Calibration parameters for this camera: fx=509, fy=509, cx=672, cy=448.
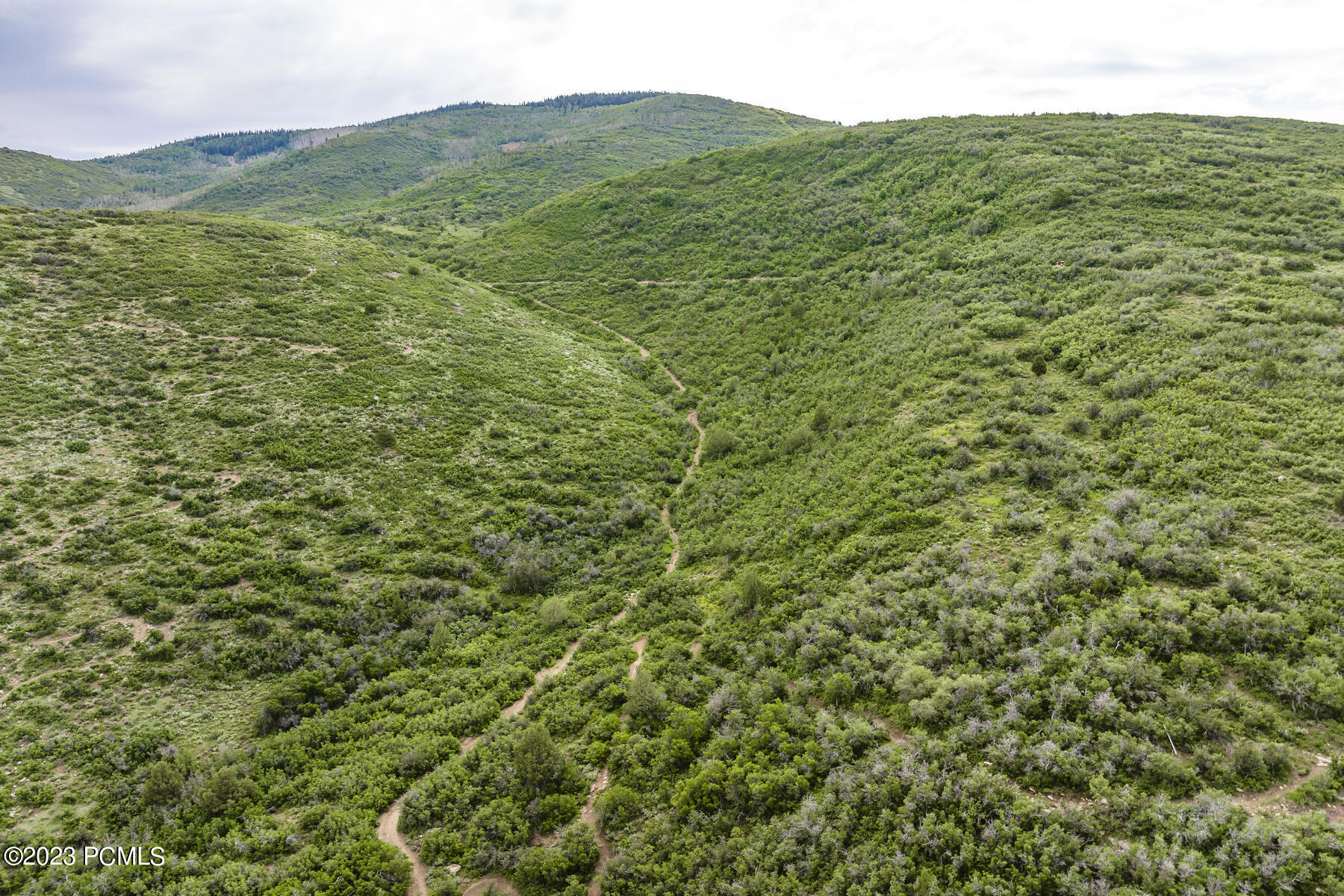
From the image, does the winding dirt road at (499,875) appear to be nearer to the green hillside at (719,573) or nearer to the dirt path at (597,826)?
the dirt path at (597,826)

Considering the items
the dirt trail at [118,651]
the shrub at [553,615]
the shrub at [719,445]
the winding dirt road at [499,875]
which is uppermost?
the shrub at [719,445]

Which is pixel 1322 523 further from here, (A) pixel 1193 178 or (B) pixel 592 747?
(A) pixel 1193 178

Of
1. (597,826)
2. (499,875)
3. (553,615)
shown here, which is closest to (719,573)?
(553,615)

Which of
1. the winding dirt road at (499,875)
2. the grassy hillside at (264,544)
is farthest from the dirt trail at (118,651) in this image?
the winding dirt road at (499,875)

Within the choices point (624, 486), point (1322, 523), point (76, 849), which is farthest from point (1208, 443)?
point (76, 849)

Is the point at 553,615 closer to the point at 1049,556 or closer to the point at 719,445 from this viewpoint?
the point at 719,445
